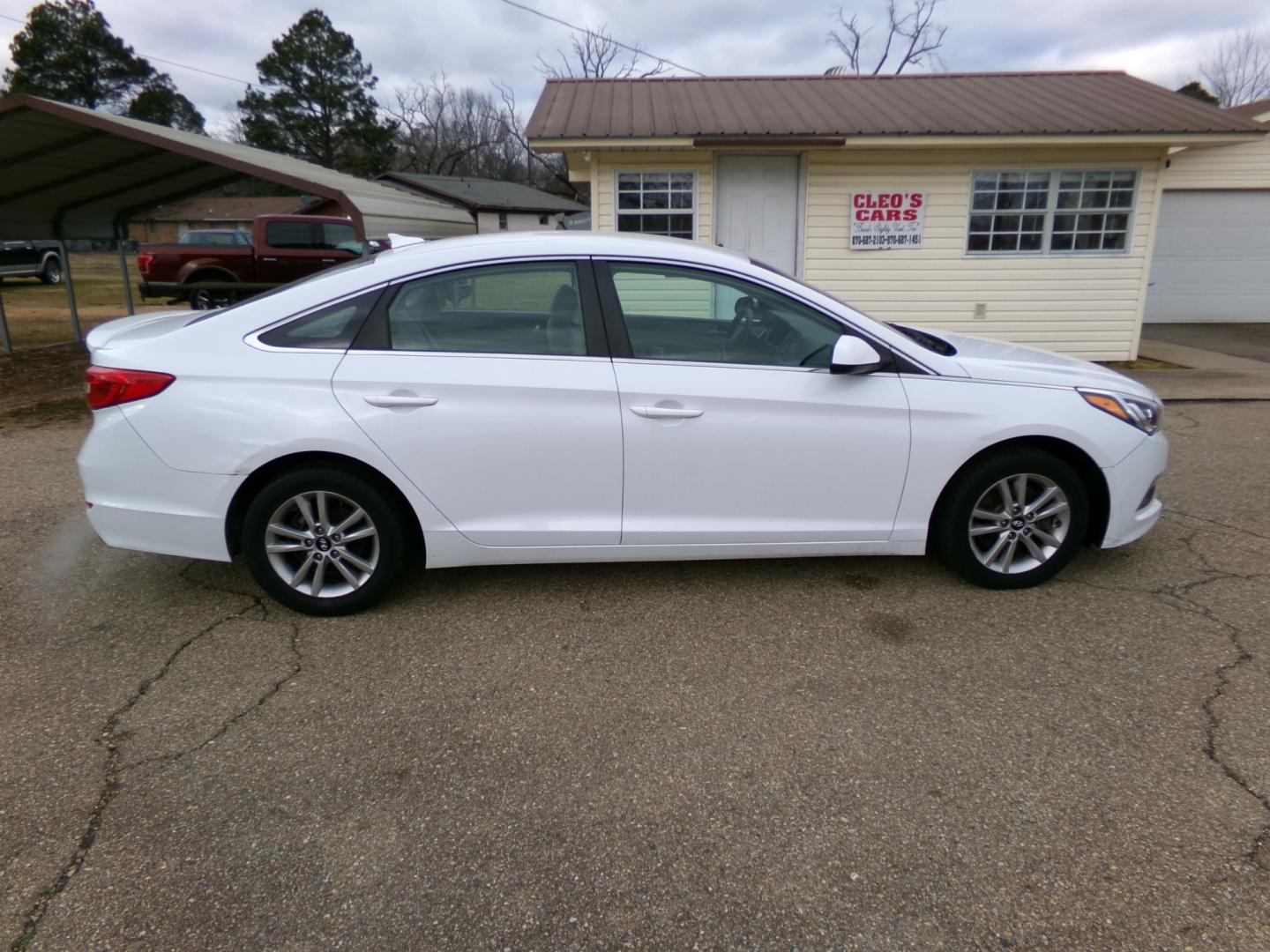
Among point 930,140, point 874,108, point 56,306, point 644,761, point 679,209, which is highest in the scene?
point 874,108

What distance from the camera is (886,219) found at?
995cm

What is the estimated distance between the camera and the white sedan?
343cm

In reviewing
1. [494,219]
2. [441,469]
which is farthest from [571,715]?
[494,219]

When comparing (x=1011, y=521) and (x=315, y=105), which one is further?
(x=315, y=105)

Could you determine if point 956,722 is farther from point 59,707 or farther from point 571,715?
point 59,707

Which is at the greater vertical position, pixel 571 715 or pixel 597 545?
pixel 597 545

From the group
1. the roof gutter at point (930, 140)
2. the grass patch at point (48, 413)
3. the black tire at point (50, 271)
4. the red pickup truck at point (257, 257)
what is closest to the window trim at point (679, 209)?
the roof gutter at point (930, 140)

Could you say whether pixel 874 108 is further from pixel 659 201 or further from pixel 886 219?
pixel 659 201

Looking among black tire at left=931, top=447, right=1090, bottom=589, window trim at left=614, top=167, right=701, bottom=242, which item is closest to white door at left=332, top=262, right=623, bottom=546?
black tire at left=931, top=447, right=1090, bottom=589

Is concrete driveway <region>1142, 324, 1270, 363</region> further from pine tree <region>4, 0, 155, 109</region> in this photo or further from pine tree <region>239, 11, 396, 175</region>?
pine tree <region>4, 0, 155, 109</region>

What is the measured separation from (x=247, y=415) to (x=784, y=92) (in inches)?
379

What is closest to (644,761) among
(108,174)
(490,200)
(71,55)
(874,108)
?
(874,108)

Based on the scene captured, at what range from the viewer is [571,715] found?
9.72ft

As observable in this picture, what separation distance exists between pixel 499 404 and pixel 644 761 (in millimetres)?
1540
